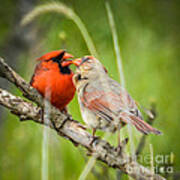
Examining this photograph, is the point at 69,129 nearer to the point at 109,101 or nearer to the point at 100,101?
the point at 100,101

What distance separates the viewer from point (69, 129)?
155cm

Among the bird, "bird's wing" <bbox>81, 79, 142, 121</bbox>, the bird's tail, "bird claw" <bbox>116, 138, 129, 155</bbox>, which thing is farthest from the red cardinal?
the bird's tail

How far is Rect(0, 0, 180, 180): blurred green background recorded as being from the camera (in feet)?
7.50

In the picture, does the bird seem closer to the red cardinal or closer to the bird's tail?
the bird's tail

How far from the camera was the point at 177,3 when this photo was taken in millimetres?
2449

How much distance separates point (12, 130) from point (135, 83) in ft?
3.00

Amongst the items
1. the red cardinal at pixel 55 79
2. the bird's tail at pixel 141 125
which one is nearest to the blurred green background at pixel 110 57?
the red cardinal at pixel 55 79

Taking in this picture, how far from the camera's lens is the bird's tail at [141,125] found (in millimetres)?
1110

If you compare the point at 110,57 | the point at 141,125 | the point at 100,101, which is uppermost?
the point at 110,57

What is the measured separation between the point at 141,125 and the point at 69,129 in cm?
47

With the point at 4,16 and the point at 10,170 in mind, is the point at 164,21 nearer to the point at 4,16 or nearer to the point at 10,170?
the point at 4,16

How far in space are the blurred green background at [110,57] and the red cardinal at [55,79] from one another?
441 mm

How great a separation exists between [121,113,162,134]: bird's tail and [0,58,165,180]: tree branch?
0.22 meters

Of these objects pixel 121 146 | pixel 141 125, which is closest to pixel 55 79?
pixel 121 146
